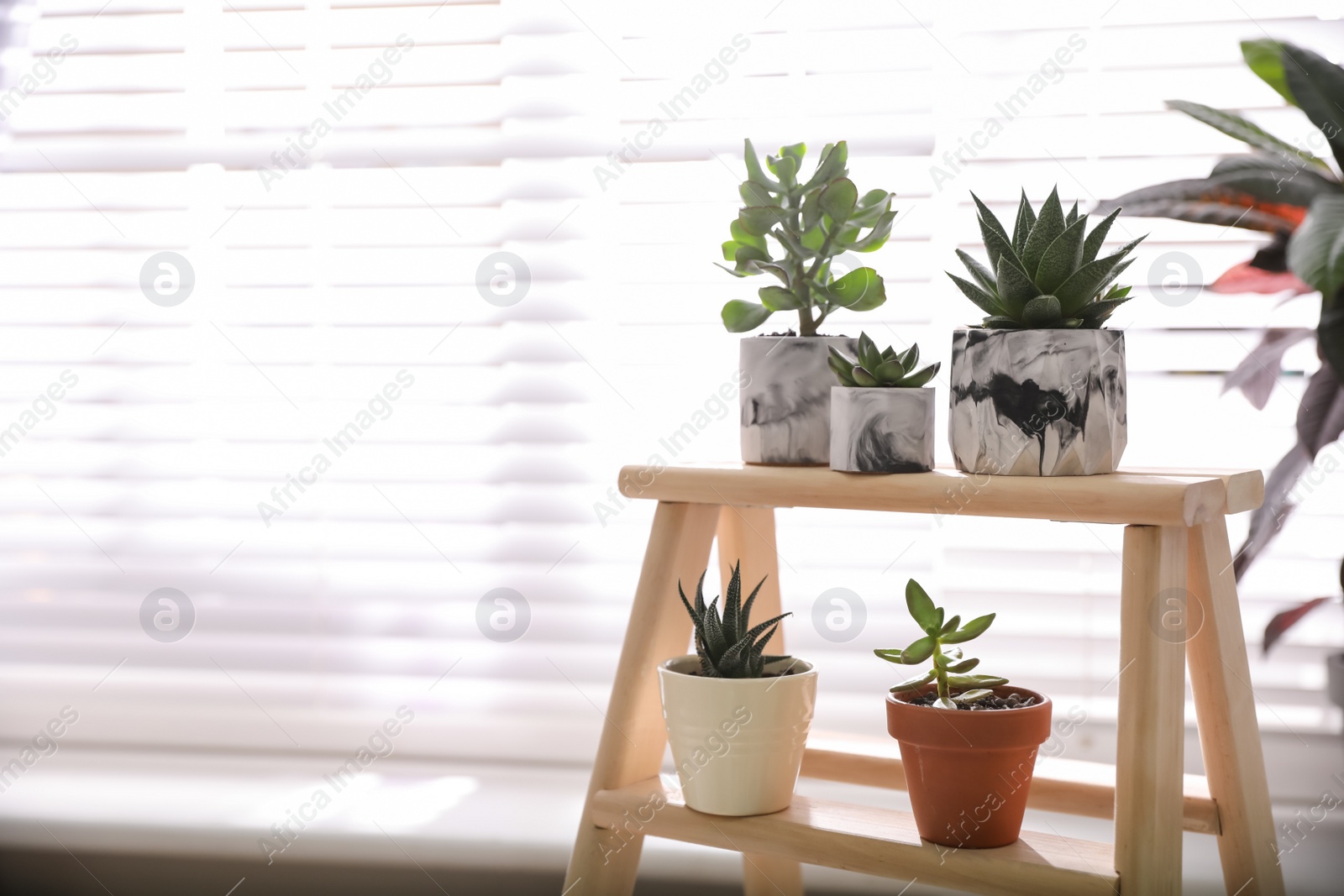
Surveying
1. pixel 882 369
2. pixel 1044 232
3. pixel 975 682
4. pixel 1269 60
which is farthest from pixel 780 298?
pixel 1269 60

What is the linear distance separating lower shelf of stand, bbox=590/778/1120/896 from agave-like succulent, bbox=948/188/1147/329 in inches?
15.3

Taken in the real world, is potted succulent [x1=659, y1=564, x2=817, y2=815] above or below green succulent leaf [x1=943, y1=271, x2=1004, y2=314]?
below

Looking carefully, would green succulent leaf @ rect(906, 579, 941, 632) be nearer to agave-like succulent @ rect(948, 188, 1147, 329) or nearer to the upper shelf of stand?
the upper shelf of stand

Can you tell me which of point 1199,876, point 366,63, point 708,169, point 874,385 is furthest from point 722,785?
point 366,63

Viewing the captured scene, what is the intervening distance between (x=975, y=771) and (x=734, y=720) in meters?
0.19

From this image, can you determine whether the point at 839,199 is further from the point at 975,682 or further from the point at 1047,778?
the point at 1047,778

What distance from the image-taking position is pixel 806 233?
2.97 feet

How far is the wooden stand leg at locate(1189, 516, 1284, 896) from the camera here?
0.81 metres

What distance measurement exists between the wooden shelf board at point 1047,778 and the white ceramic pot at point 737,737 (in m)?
0.12

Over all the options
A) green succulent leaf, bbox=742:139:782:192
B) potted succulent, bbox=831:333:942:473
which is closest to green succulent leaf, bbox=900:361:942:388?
potted succulent, bbox=831:333:942:473

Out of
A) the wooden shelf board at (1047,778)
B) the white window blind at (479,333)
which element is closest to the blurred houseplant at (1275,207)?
the white window blind at (479,333)

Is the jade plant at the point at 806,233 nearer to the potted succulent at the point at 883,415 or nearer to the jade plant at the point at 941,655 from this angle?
the potted succulent at the point at 883,415

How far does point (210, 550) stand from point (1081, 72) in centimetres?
119

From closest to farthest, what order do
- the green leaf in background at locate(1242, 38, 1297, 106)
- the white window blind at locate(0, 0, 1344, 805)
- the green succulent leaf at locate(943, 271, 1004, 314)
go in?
the green succulent leaf at locate(943, 271, 1004, 314), the green leaf in background at locate(1242, 38, 1297, 106), the white window blind at locate(0, 0, 1344, 805)
